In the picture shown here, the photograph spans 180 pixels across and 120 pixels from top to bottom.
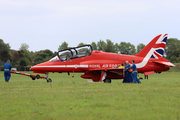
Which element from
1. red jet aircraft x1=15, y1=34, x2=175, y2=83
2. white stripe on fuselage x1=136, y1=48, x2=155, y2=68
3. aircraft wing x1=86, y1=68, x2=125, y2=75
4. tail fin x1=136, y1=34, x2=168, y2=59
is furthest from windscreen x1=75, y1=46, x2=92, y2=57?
tail fin x1=136, y1=34, x2=168, y2=59

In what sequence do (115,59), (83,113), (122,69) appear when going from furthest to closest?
(115,59), (122,69), (83,113)

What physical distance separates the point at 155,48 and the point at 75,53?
7082mm

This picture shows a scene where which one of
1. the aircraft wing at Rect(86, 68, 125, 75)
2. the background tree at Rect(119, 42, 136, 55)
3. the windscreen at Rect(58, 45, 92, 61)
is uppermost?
the background tree at Rect(119, 42, 136, 55)

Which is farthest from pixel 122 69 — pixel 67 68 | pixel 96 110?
pixel 96 110

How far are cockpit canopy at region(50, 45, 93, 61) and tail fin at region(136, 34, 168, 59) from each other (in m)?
4.76

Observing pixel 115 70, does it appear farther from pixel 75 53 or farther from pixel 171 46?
pixel 171 46

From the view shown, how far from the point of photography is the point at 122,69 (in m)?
19.3

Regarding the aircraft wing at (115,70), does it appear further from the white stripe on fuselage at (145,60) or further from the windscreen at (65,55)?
the windscreen at (65,55)

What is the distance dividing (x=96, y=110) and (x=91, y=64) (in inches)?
520

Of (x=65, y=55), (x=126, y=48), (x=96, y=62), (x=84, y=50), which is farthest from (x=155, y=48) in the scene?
(x=126, y=48)

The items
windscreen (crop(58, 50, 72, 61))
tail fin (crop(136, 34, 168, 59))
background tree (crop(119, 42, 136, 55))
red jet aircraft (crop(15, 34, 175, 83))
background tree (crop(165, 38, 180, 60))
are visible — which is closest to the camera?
red jet aircraft (crop(15, 34, 175, 83))

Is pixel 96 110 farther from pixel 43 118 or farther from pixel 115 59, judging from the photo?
pixel 115 59

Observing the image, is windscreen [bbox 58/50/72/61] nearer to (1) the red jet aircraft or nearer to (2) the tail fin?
(1) the red jet aircraft

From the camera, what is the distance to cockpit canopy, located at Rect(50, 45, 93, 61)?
2095cm
